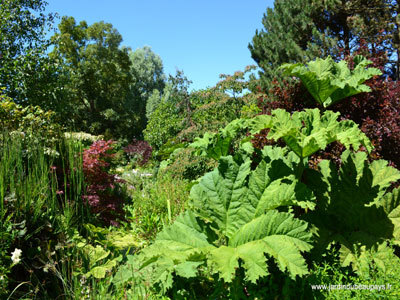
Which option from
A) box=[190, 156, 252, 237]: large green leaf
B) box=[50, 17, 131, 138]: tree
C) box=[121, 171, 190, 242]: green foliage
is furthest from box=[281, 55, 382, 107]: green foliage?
box=[50, 17, 131, 138]: tree

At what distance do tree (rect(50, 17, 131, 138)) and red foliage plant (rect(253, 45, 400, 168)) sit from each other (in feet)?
52.7

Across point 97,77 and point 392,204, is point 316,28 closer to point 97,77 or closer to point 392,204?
point 392,204

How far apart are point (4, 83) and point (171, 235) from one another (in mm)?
9885

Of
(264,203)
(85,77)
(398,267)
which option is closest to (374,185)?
(398,267)

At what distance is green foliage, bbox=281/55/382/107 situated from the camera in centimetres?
320

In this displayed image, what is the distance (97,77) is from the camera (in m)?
19.6

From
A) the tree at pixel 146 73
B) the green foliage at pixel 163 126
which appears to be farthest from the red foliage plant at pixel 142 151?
the tree at pixel 146 73

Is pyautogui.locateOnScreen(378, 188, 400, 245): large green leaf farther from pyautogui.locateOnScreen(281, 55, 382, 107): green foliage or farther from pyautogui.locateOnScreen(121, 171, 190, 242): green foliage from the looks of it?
pyautogui.locateOnScreen(121, 171, 190, 242): green foliage

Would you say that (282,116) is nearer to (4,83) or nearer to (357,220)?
(357,220)

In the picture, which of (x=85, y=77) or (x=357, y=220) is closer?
(x=357, y=220)

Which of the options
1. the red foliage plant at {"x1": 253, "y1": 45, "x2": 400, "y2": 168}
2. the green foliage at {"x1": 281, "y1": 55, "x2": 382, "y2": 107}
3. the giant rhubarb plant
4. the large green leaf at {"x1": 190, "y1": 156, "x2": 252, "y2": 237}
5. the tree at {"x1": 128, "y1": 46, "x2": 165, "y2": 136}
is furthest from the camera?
the tree at {"x1": 128, "y1": 46, "x2": 165, "y2": 136}

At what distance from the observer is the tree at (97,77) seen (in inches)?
752

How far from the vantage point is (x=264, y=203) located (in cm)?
242

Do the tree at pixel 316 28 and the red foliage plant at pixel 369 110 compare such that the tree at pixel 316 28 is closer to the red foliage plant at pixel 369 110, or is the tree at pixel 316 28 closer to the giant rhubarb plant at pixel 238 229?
the red foliage plant at pixel 369 110
